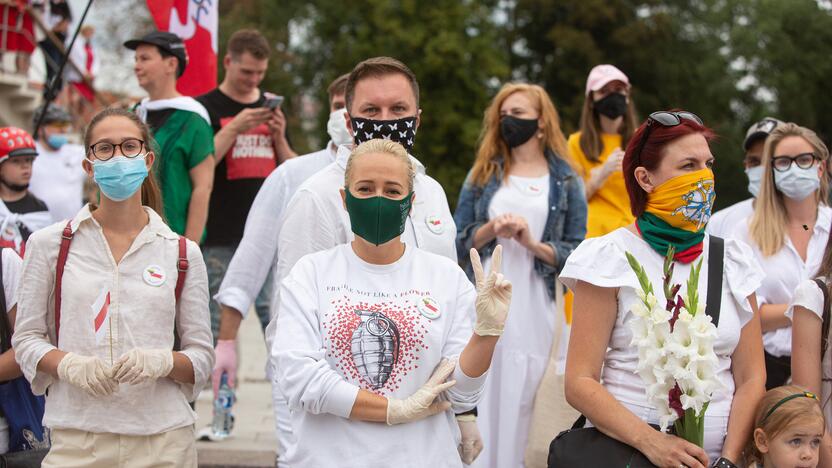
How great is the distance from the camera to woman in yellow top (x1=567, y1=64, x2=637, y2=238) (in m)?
6.55

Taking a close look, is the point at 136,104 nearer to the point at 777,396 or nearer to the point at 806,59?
the point at 777,396

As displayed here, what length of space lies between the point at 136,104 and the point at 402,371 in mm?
3884

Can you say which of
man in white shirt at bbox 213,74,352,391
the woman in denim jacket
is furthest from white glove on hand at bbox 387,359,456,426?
the woman in denim jacket

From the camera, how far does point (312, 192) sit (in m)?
4.04

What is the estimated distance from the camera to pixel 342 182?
4.12 m

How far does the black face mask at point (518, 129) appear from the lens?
5.95 m

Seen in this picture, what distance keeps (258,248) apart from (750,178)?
→ 3.27m

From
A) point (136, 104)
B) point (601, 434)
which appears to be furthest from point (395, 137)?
point (136, 104)

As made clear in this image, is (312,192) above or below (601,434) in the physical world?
above

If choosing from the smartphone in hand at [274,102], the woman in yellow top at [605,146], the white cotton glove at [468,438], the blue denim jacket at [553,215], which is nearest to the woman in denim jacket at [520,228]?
the blue denim jacket at [553,215]

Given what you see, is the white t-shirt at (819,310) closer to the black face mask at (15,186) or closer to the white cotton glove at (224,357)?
the white cotton glove at (224,357)

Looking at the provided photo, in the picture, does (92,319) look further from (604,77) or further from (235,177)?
(604,77)

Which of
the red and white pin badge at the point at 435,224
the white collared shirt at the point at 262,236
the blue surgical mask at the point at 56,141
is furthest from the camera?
the blue surgical mask at the point at 56,141

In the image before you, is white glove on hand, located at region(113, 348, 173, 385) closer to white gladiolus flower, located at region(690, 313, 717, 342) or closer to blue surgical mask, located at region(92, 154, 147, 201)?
blue surgical mask, located at region(92, 154, 147, 201)
